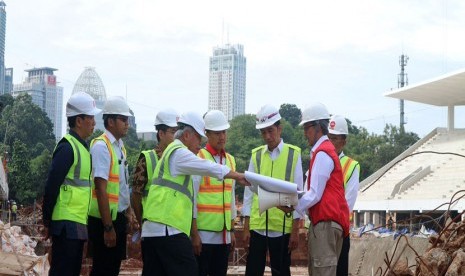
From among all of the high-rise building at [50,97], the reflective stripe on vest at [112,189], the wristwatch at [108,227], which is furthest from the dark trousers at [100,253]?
the high-rise building at [50,97]

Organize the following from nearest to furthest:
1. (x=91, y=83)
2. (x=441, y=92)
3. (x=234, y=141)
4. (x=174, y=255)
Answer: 1. (x=174, y=255)
2. (x=441, y=92)
3. (x=234, y=141)
4. (x=91, y=83)

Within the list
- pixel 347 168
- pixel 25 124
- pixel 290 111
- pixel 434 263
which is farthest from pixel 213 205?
pixel 290 111

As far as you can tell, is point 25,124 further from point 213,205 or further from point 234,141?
point 213,205

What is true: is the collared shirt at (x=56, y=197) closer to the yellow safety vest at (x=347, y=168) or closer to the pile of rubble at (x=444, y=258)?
the pile of rubble at (x=444, y=258)

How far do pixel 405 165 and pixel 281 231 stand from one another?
1824 inches

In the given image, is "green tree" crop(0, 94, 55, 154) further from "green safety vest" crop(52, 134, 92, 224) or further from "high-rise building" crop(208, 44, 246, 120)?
"high-rise building" crop(208, 44, 246, 120)

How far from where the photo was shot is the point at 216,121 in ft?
29.5

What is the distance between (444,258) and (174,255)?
2216mm

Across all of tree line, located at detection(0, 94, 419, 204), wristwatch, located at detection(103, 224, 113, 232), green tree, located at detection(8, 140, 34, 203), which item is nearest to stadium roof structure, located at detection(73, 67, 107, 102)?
tree line, located at detection(0, 94, 419, 204)

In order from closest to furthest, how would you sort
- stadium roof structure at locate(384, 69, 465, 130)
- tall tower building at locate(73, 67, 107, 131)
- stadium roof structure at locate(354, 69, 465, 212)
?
1. stadium roof structure at locate(354, 69, 465, 212)
2. stadium roof structure at locate(384, 69, 465, 130)
3. tall tower building at locate(73, 67, 107, 131)

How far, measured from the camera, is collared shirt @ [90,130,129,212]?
8.01 meters

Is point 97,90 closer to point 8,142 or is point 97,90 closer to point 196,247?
point 8,142

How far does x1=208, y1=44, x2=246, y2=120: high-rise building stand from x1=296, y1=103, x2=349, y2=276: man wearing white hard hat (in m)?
167

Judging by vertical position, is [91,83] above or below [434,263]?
above
